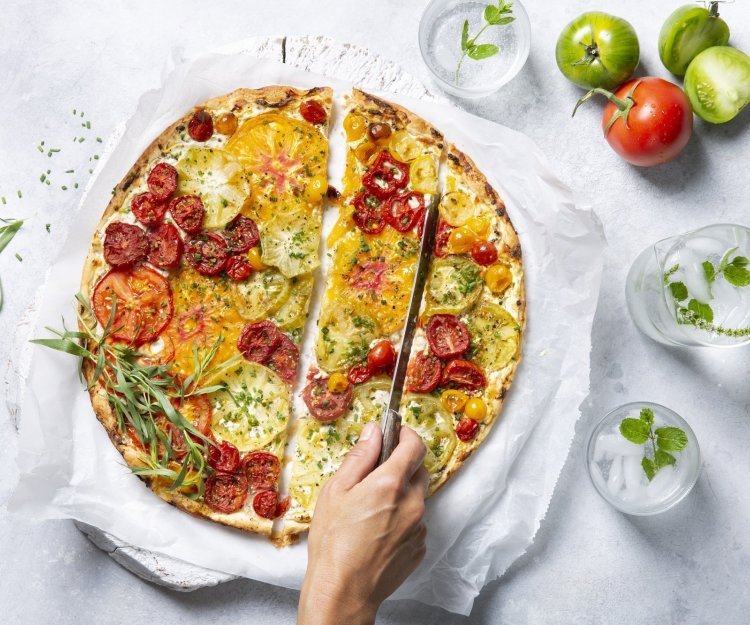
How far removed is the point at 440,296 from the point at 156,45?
2311 mm

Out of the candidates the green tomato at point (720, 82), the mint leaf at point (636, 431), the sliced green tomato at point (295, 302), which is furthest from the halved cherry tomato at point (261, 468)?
the green tomato at point (720, 82)

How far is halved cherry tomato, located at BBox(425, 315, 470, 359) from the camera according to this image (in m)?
4.03

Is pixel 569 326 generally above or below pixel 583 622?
above

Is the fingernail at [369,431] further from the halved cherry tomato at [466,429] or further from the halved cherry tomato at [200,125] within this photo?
the halved cherry tomato at [200,125]

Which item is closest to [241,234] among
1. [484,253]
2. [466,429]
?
[484,253]

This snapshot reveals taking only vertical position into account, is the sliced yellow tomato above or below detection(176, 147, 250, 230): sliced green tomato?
below

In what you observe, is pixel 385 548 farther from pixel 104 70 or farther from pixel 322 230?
pixel 104 70

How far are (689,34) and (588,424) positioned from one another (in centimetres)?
222

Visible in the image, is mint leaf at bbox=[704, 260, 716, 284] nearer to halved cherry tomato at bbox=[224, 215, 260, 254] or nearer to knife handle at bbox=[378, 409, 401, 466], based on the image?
knife handle at bbox=[378, 409, 401, 466]

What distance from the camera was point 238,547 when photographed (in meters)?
4.16

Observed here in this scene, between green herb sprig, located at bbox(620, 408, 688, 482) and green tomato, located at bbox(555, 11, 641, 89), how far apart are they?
1.86m

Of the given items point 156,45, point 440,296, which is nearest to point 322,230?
point 440,296

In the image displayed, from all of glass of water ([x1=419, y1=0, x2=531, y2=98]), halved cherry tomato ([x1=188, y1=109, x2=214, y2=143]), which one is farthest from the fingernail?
glass of water ([x1=419, y1=0, x2=531, y2=98])

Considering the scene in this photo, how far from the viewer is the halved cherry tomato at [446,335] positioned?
403 centimetres
